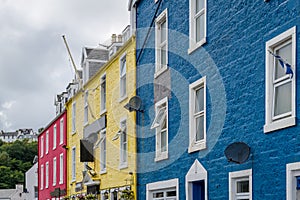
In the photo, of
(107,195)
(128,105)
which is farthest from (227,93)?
(107,195)

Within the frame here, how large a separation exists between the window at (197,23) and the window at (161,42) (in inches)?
87.9

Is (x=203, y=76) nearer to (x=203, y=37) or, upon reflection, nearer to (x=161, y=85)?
(x=203, y=37)

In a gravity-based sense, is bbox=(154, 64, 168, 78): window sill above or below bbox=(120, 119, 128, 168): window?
above

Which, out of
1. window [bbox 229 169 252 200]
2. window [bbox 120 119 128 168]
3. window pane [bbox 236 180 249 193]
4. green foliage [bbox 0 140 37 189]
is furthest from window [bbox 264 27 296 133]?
green foliage [bbox 0 140 37 189]

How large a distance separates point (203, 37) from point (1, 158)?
274ft

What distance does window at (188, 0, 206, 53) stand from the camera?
15.9m

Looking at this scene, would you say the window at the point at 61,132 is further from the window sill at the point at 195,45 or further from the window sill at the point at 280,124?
the window sill at the point at 280,124

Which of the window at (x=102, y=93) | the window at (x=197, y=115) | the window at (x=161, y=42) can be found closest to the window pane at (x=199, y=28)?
the window at (x=197, y=115)

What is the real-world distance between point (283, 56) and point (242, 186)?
10.00 feet

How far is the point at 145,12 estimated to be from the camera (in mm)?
20609

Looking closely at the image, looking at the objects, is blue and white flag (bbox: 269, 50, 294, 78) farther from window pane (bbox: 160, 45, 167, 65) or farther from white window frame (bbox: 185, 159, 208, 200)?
window pane (bbox: 160, 45, 167, 65)

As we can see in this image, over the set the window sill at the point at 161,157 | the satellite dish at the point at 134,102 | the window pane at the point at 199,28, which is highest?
the window pane at the point at 199,28

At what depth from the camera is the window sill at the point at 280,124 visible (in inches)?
446

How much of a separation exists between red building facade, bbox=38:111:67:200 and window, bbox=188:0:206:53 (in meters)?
17.7
